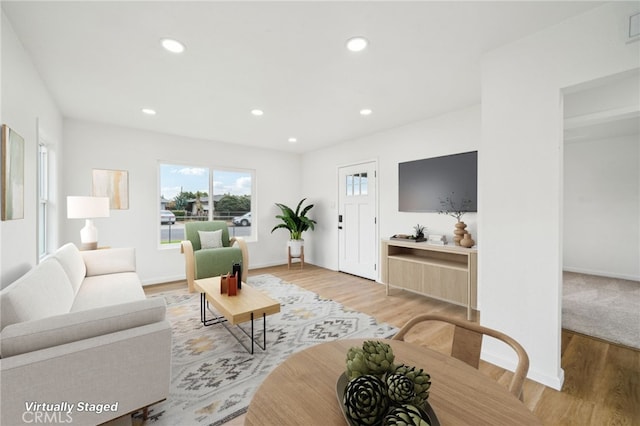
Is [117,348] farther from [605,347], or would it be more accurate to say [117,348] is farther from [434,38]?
[605,347]

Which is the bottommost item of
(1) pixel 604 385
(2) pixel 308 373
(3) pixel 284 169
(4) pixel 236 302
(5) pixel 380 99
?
(1) pixel 604 385

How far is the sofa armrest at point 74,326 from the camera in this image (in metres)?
1.18

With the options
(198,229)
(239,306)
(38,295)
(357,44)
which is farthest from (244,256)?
(357,44)

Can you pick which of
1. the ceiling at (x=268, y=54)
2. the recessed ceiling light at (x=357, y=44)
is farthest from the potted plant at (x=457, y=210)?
the recessed ceiling light at (x=357, y=44)

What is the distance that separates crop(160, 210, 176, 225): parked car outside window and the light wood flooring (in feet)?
10.1

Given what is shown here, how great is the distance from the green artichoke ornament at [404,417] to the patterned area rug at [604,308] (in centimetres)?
316

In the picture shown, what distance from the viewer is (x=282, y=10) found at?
1692 mm

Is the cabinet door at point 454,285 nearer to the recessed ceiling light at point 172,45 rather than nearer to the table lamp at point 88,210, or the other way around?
the recessed ceiling light at point 172,45

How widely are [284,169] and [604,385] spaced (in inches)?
207

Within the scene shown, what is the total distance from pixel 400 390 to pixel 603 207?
21.0 ft

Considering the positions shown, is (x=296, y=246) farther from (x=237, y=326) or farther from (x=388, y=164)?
(x=237, y=326)

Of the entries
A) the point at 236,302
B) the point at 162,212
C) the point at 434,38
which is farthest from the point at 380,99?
the point at 162,212

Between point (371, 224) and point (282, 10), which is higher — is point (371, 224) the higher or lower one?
the lower one

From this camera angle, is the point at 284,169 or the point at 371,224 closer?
the point at 371,224
